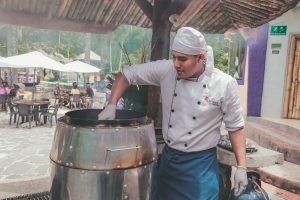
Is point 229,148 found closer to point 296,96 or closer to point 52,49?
point 296,96

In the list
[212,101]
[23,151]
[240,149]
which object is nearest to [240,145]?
[240,149]

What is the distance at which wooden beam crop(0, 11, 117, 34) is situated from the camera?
470 centimetres

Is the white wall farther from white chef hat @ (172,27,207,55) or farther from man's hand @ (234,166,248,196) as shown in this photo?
white chef hat @ (172,27,207,55)

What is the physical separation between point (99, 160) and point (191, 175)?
34.2 inches

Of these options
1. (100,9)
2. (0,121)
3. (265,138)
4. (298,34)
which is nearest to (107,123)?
(100,9)

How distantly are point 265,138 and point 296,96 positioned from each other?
3165 millimetres

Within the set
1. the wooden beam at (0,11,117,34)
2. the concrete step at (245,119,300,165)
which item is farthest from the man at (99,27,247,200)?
the concrete step at (245,119,300,165)

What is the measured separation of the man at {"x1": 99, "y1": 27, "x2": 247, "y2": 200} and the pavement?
249 cm

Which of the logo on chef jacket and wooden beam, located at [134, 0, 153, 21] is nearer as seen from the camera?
the logo on chef jacket

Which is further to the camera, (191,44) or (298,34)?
(298,34)

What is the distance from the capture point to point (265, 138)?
7746 millimetres

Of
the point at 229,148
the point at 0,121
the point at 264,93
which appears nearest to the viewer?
the point at 229,148

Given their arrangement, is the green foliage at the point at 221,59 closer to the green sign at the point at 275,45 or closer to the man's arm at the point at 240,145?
the green sign at the point at 275,45

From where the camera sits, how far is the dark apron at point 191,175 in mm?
2633
